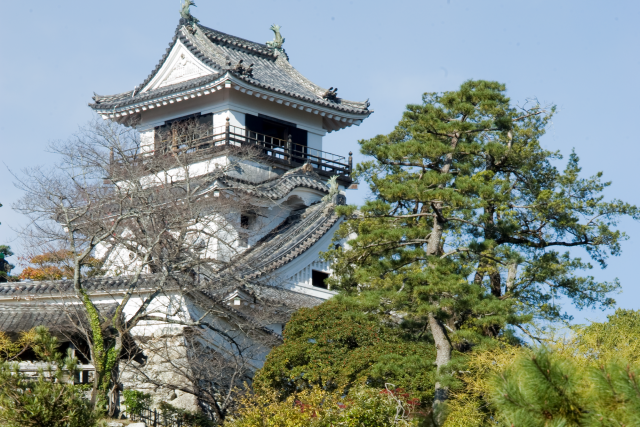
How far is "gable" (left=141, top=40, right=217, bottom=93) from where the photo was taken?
27797 mm

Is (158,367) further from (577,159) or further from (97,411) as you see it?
(577,159)

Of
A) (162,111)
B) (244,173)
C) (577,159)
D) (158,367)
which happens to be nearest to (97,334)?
(158,367)

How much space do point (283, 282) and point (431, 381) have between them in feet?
24.3

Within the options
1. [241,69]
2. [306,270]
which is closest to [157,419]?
[306,270]

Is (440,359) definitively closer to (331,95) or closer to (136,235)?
(136,235)

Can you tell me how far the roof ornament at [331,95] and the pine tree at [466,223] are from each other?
8.92 metres

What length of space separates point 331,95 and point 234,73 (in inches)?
163

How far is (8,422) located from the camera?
10.1 metres

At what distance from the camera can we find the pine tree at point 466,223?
15508mm

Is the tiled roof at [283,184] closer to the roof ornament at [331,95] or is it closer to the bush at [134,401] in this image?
the roof ornament at [331,95]

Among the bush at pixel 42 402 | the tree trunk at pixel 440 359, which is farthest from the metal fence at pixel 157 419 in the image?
the bush at pixel 42 402

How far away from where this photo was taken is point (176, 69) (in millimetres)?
28188

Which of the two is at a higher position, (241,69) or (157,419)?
(241,69)

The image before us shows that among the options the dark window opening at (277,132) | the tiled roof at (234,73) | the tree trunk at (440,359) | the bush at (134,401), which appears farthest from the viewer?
the dark window opening at (277,132)
